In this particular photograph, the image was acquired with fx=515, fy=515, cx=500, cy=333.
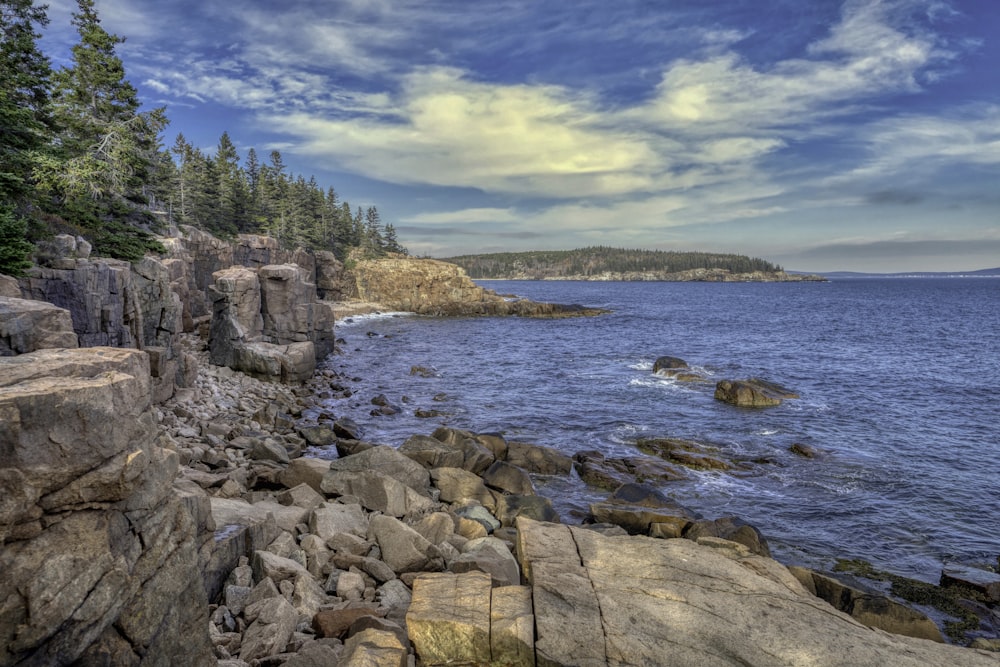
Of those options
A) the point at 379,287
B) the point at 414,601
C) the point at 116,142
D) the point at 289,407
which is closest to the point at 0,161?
the point at 116,142

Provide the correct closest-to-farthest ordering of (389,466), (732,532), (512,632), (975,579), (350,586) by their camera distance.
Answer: (512,632), (350,586), (975,579), (732,532), (389,466)

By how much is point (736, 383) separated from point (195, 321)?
3788cm

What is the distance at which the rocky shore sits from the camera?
5078 mm

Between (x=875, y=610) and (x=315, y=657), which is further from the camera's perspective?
Result: (x=875, y=610)

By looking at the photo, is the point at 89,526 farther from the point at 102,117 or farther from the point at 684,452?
the point at 102,117

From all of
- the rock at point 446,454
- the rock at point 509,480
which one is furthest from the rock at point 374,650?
the rock at point 446,454

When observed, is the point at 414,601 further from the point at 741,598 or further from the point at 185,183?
the point at 185,183

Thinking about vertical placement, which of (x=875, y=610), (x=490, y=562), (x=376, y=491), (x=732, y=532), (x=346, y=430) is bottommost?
(x=346, y=430)

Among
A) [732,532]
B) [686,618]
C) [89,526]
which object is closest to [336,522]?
[89,526]

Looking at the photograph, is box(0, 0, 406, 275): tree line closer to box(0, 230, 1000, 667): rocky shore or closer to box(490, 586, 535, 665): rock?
box(0, 230, 1000, 667): rocky shore

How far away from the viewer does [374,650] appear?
663 cm

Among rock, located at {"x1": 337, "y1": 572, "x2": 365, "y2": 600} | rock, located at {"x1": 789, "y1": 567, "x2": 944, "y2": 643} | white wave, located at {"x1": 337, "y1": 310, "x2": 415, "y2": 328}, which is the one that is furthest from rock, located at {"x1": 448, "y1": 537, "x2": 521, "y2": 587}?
white wave, located at {"x1": 337, "y1": 310, "x2": 415, "y2": 328}

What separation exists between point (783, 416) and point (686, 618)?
80.3ft

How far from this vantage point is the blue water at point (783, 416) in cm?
1666
